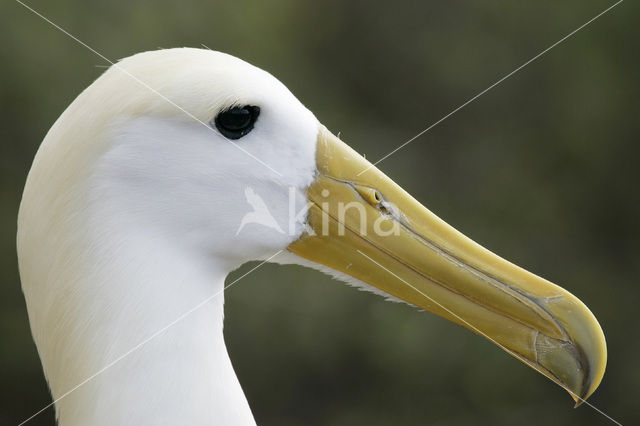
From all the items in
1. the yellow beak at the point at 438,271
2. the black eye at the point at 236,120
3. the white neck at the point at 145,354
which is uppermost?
the black eye at the point at 236,120

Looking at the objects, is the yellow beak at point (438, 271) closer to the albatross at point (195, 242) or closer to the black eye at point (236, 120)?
the albatross at point (195, 242)

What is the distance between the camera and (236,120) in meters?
1.92

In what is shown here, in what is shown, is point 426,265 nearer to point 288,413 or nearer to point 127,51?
point 127,51

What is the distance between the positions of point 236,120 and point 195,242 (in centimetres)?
28

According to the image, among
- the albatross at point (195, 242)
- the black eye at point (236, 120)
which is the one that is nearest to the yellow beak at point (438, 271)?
the albatross at point (195, 242)

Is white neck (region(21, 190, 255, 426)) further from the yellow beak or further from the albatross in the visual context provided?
the yellow beak

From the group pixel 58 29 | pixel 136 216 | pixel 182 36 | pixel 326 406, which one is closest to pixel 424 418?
pixel 326 406

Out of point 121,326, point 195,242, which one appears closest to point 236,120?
point 195,242

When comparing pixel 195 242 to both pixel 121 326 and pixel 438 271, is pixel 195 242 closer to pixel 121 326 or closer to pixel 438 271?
pixel 121 326

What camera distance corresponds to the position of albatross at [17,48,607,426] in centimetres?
182

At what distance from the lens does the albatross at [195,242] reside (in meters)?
1.82

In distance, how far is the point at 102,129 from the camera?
72.8 inches

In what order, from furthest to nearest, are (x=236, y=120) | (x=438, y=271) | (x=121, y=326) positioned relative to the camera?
(x=438, y=271) → (x=236, y=120) → (x=121, y=326)

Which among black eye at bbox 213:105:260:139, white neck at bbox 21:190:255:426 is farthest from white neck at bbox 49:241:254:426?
black eye at bbox 213:105:260:139
